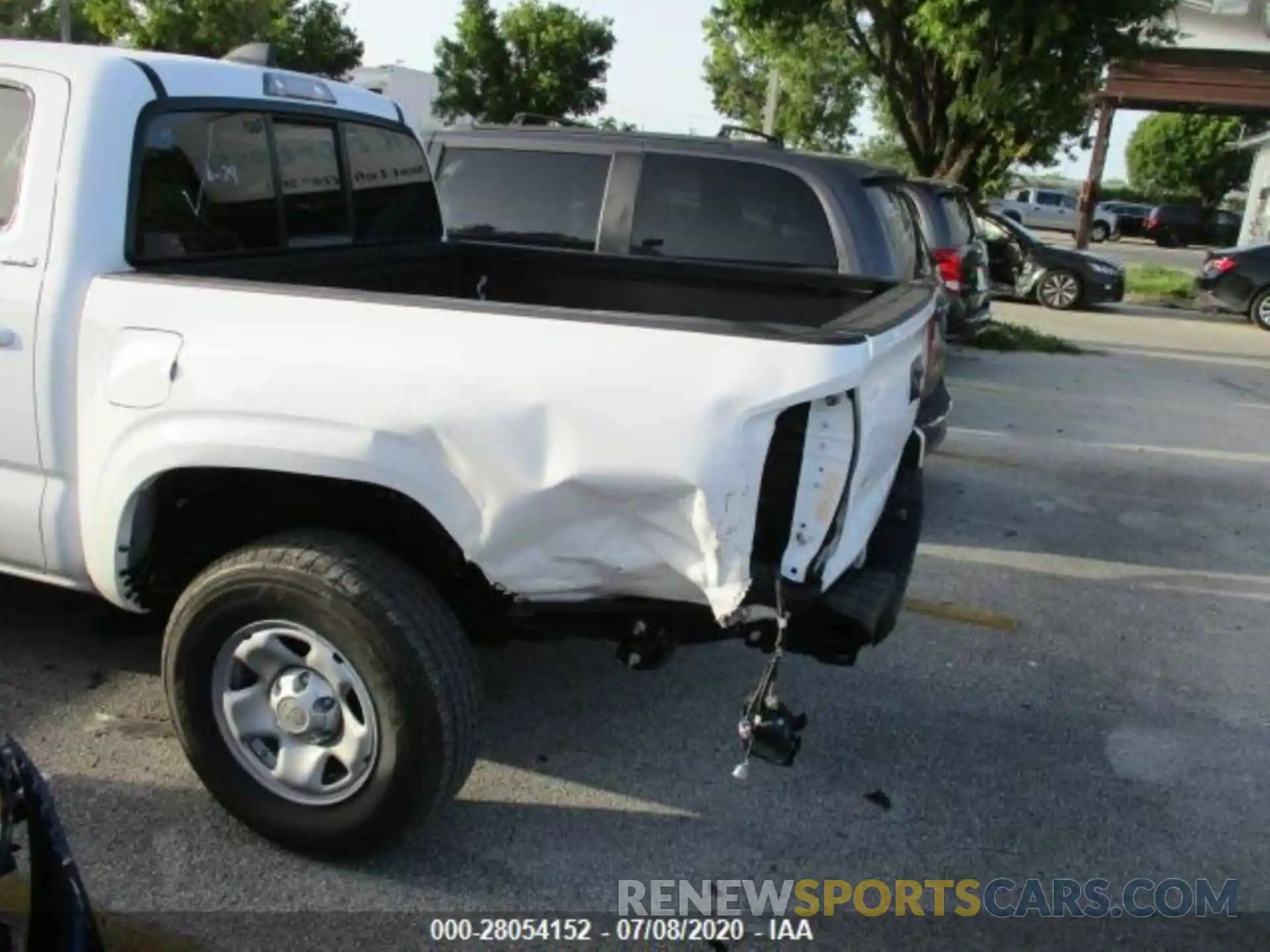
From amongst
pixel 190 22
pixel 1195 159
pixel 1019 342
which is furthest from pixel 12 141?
pixel 1195 159

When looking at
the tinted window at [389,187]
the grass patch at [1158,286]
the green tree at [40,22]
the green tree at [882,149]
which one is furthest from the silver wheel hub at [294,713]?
the green tree at [40,22]

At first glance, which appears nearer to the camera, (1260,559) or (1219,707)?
(1219,707)

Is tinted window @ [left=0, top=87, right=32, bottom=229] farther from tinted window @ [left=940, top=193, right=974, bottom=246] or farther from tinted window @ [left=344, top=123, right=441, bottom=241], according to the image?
tinted window @ [left=940, top=193, right=974, bottom=246]

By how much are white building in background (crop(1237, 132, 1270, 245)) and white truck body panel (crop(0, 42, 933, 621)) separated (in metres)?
34.8

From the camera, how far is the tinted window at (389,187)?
4344 mm

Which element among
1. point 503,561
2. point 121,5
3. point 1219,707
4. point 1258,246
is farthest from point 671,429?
point 121,5

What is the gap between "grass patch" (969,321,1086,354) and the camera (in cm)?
1333

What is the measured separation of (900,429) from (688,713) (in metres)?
1.33

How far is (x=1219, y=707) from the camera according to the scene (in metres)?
4.36

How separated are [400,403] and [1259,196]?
38.7 m

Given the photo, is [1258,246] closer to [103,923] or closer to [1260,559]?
[1260,559]

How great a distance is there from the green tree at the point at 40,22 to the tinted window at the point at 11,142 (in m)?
34.8

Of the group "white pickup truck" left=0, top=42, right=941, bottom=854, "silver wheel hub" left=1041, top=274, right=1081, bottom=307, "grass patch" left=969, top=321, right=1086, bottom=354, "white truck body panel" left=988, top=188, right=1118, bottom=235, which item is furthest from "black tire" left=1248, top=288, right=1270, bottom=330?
"white truck body panel" left=988, top=188, right=1118, bottom=235

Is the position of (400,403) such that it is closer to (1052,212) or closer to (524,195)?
(524,195)
